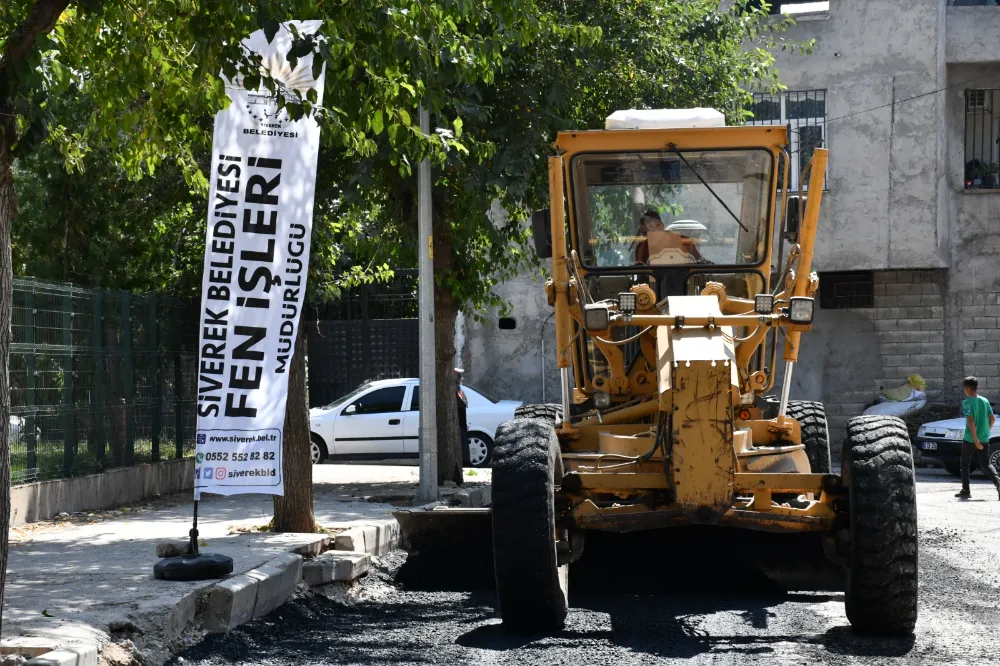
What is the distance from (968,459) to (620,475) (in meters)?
11.4

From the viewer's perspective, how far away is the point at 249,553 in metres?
9.64

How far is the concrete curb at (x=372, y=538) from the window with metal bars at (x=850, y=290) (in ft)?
53.3

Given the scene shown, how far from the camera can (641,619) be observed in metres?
8.05

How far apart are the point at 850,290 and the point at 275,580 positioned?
19912 millimetres

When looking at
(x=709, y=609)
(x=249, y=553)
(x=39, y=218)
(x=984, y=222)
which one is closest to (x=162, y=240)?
(x=39, y=218)

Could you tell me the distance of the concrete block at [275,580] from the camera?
8391 mm

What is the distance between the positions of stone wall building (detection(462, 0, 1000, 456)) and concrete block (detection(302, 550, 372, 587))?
1676 centimetres

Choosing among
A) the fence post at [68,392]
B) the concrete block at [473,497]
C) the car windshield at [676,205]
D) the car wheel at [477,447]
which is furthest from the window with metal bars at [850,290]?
the car windshield at [676,205]

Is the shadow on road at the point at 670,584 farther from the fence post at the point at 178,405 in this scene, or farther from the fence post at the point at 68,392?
the fence post at the point at 178,405

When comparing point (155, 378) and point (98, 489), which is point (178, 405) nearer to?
point (155, 378)

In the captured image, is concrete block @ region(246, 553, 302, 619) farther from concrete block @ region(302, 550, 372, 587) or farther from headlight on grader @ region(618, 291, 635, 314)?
headlight on grader @ region(618, 291, 635, 314)

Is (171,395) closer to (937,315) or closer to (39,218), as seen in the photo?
(39,218)

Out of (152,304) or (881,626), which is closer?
(881,626)

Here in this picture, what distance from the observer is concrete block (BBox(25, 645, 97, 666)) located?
19.1ft
